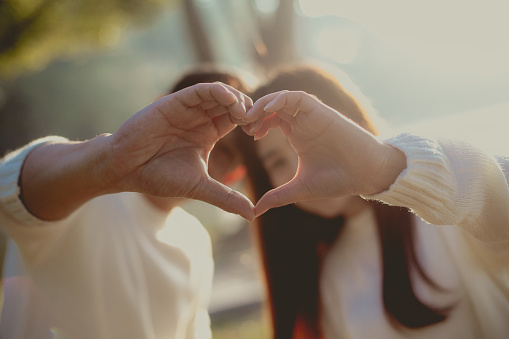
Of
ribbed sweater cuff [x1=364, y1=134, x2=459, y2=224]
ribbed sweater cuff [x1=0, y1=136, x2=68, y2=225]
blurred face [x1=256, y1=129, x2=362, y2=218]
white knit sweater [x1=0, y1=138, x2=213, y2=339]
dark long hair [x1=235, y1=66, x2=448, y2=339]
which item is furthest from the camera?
blurred face [x1=256, y1=129, x2=362, y2=218]

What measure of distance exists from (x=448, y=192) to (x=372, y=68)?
862 cm

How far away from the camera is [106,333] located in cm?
210

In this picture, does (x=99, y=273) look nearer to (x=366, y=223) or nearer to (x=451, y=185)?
(x=366, y=223)

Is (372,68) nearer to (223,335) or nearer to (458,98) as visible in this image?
(458,98)

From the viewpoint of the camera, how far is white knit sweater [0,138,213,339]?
6.09ft

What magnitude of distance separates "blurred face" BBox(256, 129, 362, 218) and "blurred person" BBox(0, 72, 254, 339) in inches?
23.6

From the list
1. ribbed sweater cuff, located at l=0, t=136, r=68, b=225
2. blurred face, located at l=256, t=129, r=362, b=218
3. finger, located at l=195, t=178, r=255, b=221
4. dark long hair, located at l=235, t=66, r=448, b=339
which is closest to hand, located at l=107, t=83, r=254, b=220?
finger, located at l=195, t=178, r=255, b=221

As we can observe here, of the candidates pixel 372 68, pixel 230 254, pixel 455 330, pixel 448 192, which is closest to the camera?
pixel 448 192

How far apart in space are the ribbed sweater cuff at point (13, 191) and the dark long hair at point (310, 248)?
136 cm

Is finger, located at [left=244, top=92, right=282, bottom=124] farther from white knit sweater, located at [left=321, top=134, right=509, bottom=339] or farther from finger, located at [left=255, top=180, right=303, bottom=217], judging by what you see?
white knit sweater, located at [left=321, top=134, right=509, bottom=339]

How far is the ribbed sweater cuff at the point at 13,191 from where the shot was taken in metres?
1.64

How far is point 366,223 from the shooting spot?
2.30 m

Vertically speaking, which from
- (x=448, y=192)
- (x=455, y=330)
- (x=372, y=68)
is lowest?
(x=372, y=68)

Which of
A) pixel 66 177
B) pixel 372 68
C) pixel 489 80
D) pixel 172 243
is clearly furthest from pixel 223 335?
pixel 489 80
